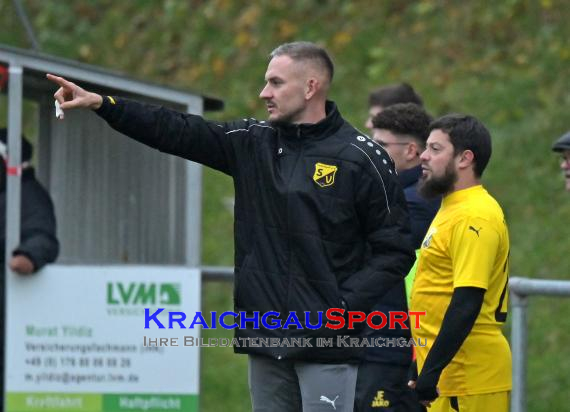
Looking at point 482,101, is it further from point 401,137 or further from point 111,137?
point 401,137

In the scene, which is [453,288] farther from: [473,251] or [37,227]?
[37,227]

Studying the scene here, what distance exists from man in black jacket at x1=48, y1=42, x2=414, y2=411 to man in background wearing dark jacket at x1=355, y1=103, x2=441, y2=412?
34.2 inches

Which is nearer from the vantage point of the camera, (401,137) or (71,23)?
(401,137)

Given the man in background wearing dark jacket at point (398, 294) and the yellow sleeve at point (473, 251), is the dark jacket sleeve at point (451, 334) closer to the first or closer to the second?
the yellow sleeve at point (473, 251)

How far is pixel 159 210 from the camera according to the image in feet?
29.3

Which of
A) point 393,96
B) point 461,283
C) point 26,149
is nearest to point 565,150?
point 461,283

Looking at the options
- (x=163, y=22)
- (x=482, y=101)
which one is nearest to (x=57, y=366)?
(x=482, y=101)

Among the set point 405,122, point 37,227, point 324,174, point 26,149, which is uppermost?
point 26,149

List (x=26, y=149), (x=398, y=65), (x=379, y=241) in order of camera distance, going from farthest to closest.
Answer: (x=398, y=65) → (x=26, y=149) → (x=379, y=241)

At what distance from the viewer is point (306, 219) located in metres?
5.21

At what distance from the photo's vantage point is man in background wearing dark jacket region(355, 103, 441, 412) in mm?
6191

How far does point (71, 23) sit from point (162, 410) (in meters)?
9.95

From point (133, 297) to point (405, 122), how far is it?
250 cm

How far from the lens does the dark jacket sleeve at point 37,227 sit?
8047mm
